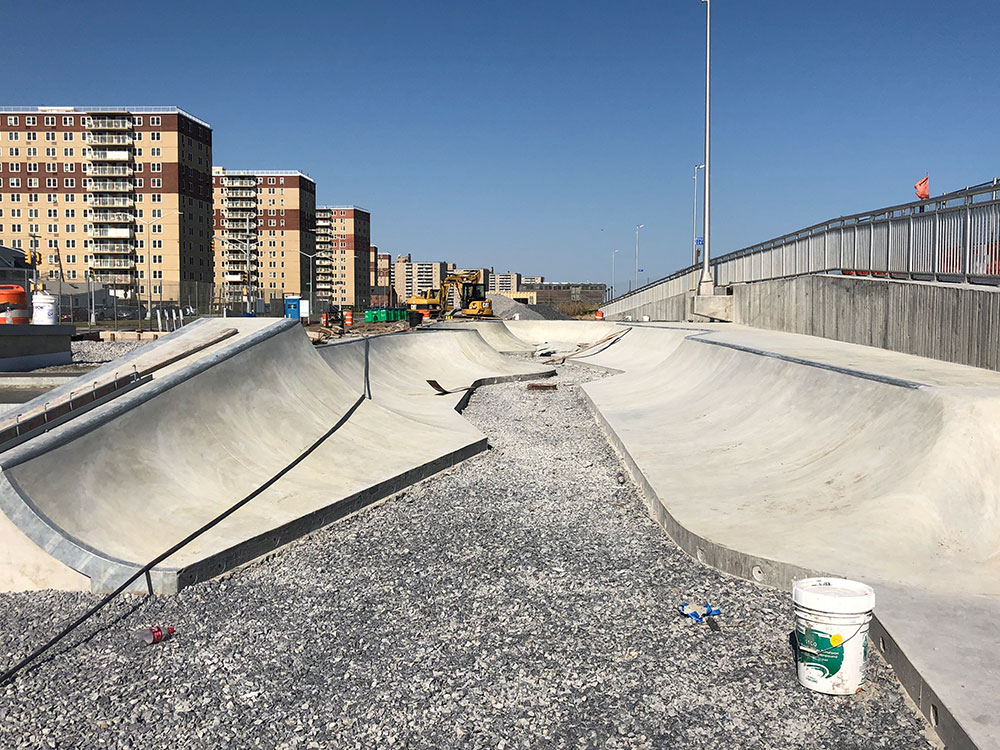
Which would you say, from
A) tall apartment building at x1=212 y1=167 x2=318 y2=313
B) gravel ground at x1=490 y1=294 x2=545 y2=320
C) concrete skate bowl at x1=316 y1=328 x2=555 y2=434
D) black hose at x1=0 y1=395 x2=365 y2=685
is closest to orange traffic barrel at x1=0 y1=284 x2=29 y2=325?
concrete skate bowl at x1=316 y1=328 x2=555 y2=434

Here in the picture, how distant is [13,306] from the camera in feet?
83.8

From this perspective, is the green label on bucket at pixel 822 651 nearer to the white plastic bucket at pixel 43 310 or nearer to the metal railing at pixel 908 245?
the metal railing at pixel 908 245

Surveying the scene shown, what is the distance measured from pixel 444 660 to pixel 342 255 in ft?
631

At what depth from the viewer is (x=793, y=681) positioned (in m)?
4.92

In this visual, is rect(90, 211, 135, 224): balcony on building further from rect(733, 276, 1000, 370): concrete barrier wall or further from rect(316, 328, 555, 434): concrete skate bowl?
rect(733, 276, 1000, 370): concrete barrier wall

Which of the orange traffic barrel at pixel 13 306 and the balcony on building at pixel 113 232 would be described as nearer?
the orange traffic barrel at pixel 13 306

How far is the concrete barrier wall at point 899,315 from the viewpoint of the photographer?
10453 millimetres

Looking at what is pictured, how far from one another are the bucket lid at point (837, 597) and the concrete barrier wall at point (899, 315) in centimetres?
661

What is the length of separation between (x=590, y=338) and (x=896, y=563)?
107 feet

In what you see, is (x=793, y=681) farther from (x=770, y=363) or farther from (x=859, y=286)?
(x=859, y=286)

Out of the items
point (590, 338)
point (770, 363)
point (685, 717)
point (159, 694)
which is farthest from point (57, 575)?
point (590, 338)

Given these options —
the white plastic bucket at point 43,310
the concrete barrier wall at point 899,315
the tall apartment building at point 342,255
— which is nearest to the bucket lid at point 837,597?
the concrete barrier wall at point 899,315

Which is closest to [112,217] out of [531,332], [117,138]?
[117,138]

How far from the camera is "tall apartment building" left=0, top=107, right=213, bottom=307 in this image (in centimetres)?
11244
